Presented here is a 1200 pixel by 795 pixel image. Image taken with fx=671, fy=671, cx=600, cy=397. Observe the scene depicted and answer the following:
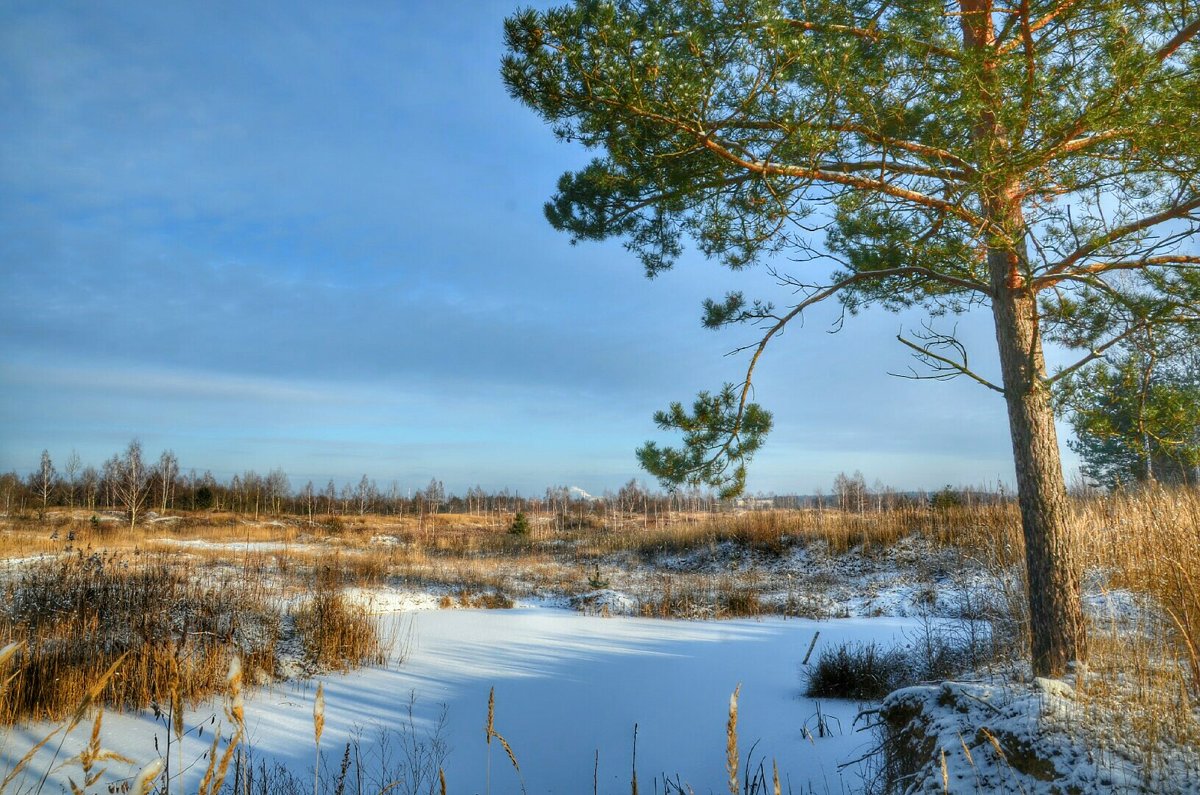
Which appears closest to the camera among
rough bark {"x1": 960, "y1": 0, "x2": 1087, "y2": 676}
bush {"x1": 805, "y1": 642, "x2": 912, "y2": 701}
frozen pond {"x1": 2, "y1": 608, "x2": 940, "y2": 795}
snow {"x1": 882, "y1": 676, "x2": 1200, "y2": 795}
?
snow {"x1": 882, "y1": 676, "x2": 1200, "y2": 795}

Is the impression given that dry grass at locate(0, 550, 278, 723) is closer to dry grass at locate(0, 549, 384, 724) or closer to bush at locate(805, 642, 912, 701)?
dry grass at locate(0, 549, 384, 724)

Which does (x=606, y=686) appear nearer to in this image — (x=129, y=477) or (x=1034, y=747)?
(x=1034, y=747)

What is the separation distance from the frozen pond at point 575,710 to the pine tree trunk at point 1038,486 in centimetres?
145

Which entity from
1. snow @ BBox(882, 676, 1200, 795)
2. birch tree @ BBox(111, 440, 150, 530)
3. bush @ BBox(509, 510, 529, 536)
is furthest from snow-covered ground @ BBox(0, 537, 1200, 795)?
birch tree @ BBox(111, 440, 150, 530)

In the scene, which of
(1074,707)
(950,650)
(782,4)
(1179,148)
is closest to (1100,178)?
(1179,148)

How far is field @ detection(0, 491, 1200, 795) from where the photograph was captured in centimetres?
315

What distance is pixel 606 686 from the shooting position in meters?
6.38

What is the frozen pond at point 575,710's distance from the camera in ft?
14.4

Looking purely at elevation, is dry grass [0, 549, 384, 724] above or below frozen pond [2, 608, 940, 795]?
above

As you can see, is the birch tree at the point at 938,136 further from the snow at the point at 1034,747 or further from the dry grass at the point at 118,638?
the dry grass at the point at 118,638

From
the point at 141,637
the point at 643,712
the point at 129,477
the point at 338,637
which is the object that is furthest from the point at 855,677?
the point at 129,477

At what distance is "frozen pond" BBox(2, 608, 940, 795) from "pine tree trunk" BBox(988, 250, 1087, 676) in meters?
1.45

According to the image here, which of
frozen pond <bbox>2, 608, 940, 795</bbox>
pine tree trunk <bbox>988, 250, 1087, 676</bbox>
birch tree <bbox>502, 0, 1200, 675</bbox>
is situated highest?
birch tree <bbox>502, 0, 1200, 675</bbox>

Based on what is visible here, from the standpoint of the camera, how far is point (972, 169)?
427cm
